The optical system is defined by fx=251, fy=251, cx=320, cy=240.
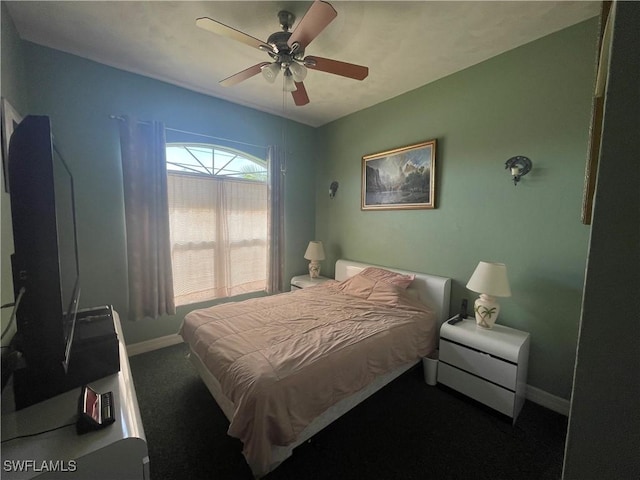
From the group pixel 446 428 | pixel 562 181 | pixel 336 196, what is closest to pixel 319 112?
pixel 336 196

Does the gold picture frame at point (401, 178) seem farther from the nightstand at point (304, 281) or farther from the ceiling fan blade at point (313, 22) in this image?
the ceiling fan blade at point (313, 22)

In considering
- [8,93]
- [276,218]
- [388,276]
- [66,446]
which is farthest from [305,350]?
[8,93]

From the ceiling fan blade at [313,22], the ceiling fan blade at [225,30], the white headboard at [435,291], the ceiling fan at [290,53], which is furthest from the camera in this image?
the white headboard at [435,291]

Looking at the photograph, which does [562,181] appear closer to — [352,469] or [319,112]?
[352,469]

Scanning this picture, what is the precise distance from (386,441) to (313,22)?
252 centimetres

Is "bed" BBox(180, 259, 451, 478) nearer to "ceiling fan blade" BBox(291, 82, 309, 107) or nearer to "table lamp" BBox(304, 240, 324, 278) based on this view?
"table lamp" BBox(304, 240, 324, 278)

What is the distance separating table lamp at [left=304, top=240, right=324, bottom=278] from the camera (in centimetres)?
358

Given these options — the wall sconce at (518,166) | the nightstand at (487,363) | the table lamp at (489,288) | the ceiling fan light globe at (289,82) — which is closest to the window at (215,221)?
the ceiling fan light globe at (289,82)

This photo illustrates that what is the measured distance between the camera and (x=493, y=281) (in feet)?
6.39

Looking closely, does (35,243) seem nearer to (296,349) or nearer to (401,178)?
(296,349)

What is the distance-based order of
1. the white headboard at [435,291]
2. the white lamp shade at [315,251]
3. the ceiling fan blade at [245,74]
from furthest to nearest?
the white lamp shade at [315,251] → the white headboard at [435,291] → the ceiling fan blade at [245,74]

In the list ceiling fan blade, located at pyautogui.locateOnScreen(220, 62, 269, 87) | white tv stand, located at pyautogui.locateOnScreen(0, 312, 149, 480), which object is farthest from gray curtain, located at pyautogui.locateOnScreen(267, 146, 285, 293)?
white tv stand, located at pyautogui.locateOnScreen(0, 312, 149, 480)

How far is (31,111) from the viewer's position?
205cm

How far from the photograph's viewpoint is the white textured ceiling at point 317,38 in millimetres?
1671
